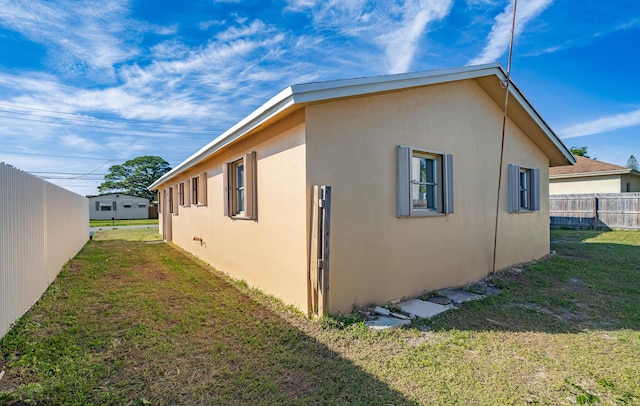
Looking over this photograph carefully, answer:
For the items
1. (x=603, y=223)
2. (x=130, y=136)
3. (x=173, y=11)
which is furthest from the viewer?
(x=130, y=136)

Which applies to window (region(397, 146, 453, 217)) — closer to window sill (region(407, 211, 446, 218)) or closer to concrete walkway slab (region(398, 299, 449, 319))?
window sill (region(407, 211, 446, 218))

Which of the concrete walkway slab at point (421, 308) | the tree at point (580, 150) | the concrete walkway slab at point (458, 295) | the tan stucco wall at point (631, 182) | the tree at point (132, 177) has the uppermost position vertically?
the tree at point (580, 150)

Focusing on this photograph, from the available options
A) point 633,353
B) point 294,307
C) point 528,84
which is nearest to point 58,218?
point 294,307

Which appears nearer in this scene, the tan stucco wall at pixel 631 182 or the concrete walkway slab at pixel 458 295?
the concrete walkway slab at pixel 458 295

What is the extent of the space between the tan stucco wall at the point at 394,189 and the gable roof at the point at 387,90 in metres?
0.27

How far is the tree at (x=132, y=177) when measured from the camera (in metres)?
46.7

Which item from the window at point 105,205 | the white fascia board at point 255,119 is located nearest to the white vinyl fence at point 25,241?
the white fascia board at point 255,119

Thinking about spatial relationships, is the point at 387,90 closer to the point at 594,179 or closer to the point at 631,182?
the point at 594,179

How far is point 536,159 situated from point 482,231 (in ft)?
11.0

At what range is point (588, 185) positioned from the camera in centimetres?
1766

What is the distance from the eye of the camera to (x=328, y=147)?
4.14 meters

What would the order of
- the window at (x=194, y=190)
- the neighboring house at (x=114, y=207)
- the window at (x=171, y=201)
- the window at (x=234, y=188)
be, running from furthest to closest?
the neighboring house at (x=114, y=207), the window at (x=171, y=201), the window at (x=194, y=190), the window at (x=234, y=188)

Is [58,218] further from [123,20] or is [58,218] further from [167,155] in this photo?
[167,155]

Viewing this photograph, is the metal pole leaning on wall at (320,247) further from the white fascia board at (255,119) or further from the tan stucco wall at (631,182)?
the tan stucco wall at (631,182)
